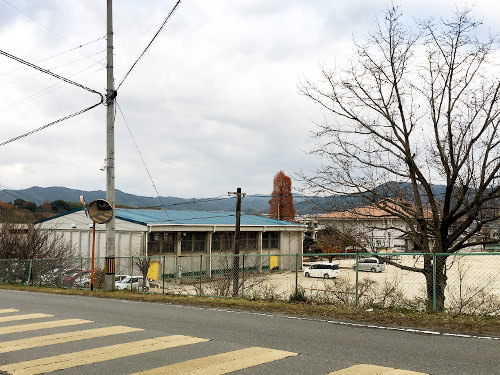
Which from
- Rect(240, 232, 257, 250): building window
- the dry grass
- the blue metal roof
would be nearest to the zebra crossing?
the dry grass

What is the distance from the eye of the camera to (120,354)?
7227 millimetres

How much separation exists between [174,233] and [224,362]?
32.6m

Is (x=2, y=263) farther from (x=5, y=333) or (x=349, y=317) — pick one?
(x=349, y=317)

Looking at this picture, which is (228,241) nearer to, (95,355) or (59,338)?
(59,338)

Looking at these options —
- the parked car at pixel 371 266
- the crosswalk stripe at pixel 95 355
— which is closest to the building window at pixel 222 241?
the parked car at pixel 371 266

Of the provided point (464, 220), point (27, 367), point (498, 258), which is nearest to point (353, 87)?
point (464, 220)

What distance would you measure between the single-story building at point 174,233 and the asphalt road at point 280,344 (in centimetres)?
2347

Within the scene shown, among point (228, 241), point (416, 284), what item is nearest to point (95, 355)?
point (416, 284)

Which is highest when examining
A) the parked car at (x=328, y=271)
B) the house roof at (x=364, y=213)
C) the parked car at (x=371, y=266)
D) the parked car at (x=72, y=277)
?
the house roof at (x=364, y=213)

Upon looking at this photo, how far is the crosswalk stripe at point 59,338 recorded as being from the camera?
25.8ft

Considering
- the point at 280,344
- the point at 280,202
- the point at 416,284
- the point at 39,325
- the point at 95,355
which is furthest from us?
the point at 280,202

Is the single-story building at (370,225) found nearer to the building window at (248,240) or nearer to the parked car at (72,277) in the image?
the parked car at (72,277)

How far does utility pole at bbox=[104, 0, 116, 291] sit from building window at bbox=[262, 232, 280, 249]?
28.2 m

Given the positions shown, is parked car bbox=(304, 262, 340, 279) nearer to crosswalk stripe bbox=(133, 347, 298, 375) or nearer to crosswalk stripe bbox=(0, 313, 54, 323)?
crosswalk stripe bbox=(0, 313, 54, 323)
